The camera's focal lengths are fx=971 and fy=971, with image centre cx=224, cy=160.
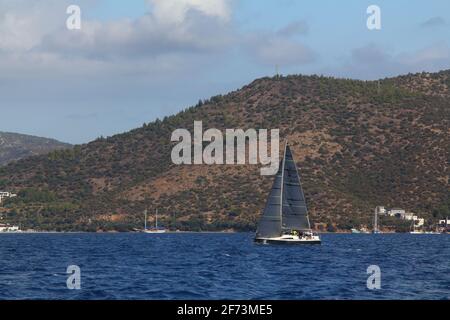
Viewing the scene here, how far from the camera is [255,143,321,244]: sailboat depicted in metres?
112

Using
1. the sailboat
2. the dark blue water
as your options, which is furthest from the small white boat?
the dark blue water

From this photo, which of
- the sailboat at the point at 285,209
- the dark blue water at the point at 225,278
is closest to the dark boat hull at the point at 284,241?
the sailboat at the point at 285,209

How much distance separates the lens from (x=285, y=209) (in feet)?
370

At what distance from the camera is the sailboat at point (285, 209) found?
112 m

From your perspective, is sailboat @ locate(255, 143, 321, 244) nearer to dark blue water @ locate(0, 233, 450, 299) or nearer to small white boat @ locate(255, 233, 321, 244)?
small white boat @ locate(255, 233, 321, 244)

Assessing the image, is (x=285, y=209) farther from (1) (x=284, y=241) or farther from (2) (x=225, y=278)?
(2) (x=225, y=278)

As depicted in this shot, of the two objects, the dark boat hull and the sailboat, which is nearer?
the sailboat

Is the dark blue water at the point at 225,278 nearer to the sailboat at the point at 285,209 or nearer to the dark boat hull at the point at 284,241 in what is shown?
the sailboat at the point at 285,209

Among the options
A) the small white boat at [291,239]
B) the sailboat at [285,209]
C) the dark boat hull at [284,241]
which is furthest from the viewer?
the small white boat at [291,239]
